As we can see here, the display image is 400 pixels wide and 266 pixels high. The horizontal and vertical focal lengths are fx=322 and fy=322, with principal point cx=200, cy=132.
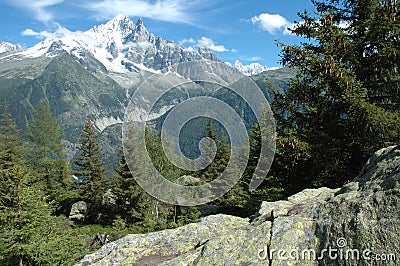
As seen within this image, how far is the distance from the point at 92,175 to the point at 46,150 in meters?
7.68

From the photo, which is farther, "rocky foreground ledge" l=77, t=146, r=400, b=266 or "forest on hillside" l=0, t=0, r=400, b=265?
"forest on hillside" l=0, t=0, r=400, b=265

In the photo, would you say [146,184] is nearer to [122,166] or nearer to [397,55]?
[122,166]

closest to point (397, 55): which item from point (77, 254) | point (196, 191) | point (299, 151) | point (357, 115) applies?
point (357, 115)

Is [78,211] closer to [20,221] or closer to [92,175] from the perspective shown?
[92,175]

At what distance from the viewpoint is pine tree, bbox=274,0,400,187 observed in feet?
35.1

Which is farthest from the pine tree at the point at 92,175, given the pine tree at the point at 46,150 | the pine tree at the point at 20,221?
the pine tree at the point at 20,221

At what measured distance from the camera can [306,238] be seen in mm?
4523

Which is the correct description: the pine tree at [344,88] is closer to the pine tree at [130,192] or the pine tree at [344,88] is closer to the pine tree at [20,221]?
the pine tree at [20,221]

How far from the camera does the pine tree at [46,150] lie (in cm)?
4228

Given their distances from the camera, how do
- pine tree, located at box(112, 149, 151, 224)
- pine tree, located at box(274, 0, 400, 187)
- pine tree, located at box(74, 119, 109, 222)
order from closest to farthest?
pine tree, located at box(274, 0, 400, 187), pine tree, located at box(112, 149, 151, 224), pine tree, located at box(74, 119, 109, 222)

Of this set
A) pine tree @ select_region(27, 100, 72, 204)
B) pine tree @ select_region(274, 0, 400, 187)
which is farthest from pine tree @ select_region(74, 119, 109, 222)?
pine tree @ select_region(274, 0, 400, 187)

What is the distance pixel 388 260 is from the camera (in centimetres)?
375

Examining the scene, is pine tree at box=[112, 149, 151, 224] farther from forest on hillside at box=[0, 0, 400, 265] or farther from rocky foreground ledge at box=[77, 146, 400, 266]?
rocky foreground ledge at box=[77, 146, 400, 266]

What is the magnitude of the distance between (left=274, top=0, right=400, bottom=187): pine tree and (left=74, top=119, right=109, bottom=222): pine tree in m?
32.3
